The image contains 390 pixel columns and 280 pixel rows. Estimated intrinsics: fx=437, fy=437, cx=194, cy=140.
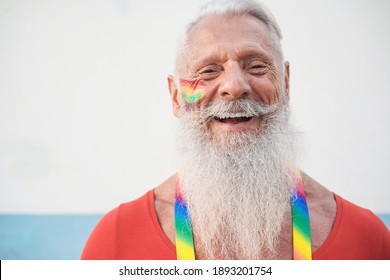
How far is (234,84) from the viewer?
1.53m

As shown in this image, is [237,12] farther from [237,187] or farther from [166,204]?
[166,204]

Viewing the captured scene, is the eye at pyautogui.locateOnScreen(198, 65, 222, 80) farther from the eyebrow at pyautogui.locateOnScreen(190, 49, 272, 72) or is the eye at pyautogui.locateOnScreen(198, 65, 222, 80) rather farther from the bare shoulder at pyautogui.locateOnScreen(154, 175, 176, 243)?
the bare shoulder at pyautogui.locateOnScreen(154, 175, 176, 243)

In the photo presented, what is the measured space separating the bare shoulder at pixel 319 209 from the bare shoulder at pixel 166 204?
0.54m

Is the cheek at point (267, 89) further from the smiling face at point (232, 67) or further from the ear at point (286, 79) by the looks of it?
the ear at point (286, 79)

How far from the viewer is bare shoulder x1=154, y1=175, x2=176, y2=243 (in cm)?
169

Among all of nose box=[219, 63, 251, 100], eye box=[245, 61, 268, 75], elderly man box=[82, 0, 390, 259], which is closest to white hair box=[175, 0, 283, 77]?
elderly man box=[82, 0, 390, 259]

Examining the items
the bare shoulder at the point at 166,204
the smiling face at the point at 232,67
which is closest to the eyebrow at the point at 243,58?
the smiling face at the point at 232,67

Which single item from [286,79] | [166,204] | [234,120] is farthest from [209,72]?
[166,204]

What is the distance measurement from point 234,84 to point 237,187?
393 millimetres

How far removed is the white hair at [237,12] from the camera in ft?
5.35
